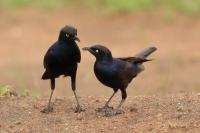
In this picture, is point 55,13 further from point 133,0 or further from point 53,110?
point 53,110

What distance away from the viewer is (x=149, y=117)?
8297 millimetres

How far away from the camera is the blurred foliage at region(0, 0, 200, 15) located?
59.5 feet

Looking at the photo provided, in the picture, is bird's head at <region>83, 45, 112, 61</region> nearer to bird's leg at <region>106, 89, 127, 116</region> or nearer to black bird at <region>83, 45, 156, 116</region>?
black bird at <region>83, 45, 156, 116</region>

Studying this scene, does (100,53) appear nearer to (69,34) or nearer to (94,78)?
(69,34)

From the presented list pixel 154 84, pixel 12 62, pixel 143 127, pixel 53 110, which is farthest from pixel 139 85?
pixel 143 127

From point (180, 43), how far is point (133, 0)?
7.98 ft

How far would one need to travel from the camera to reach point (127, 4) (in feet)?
60.4

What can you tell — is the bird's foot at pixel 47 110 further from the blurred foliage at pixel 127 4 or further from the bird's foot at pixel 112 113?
the blurred foliage at pixel 127 4

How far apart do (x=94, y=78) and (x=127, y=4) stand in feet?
15.5

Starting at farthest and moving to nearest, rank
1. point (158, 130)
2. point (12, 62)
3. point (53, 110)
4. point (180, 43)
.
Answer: point (180, 43) → point (12, 62) → point (53, 110) → point (158, 130)

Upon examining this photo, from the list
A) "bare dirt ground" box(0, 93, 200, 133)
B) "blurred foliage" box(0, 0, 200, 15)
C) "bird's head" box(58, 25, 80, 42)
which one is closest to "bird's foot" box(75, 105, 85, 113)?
"bare dirt ground" box(0, 93, 200, 133)

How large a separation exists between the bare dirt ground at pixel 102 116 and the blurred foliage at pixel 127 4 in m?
8.74

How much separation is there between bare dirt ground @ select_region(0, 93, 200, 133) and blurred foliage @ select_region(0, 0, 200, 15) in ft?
28.7

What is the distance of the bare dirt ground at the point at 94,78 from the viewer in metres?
8.28
